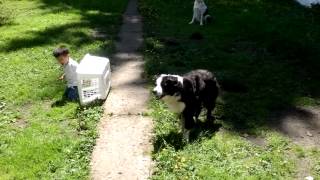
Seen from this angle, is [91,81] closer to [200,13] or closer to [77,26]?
[77,26]

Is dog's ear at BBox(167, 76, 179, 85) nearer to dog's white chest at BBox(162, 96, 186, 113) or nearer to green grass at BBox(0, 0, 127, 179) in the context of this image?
dog's white chest at BBox(162, 96, 186, 113)

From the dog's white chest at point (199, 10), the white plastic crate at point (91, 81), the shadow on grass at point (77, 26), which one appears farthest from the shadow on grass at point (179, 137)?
the dog's white chest at point (199, 10)

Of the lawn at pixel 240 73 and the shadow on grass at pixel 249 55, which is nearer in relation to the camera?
the lawn at pixel 240 73

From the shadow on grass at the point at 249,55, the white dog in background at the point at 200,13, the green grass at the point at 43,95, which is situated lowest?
the green grass at the point at 43,95

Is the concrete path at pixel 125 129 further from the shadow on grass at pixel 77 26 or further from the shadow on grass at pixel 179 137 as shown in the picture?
the shadow on grass at pixel 77 26

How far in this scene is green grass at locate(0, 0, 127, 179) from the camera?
7.44 meters

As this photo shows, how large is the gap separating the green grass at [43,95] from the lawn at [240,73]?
3.88 ft

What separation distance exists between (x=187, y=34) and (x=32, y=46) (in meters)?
4.38

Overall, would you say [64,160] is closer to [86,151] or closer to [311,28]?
[86,151]

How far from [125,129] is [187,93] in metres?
1.40

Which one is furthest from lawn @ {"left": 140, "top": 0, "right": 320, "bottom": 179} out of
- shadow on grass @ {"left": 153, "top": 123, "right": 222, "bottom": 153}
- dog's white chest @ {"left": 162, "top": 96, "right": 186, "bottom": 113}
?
dog's white chest @ {"left": 162, "top": 96, "right": 186, "bottom": 113}

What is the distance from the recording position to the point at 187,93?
25.1 ft

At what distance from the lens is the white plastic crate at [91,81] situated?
9.23 metres

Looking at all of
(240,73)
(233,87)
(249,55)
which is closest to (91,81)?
(233,87)
